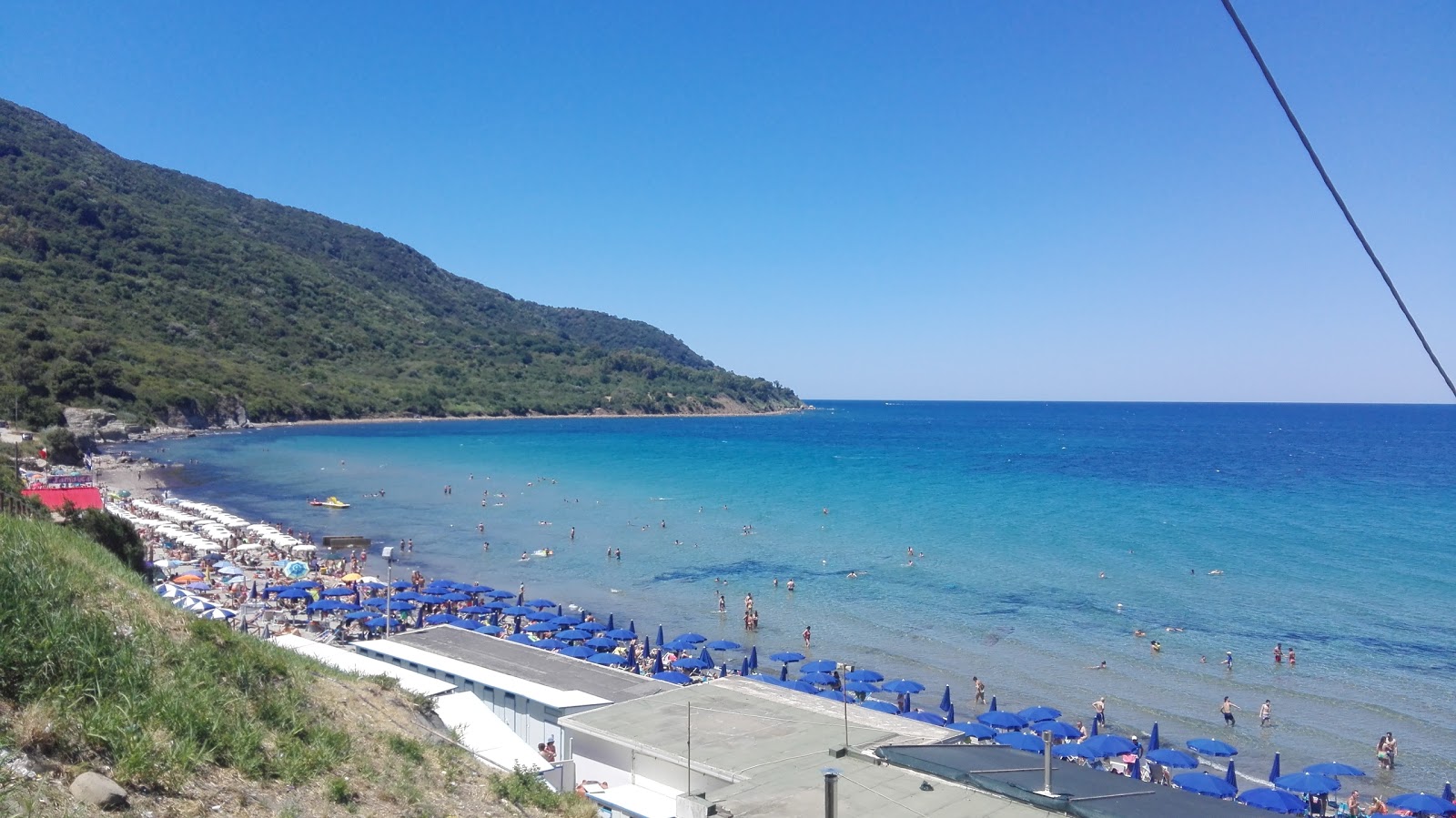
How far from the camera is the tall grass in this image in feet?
17.5

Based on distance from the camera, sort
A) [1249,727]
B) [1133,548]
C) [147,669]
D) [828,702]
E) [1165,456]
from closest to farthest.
A: [147,669]
[828,702]
[1249,727]
[1133,548]
[1165,456]

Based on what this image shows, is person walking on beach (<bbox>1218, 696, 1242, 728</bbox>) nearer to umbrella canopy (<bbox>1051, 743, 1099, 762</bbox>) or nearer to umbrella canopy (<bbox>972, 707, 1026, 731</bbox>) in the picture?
umbrella canopy (<bbox>1051, 743, 1099, 762</bbox>)

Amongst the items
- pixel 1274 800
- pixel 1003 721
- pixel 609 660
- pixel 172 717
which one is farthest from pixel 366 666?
pixel 1274 800

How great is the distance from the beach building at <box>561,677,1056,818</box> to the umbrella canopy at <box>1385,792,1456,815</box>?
10049 millimetres

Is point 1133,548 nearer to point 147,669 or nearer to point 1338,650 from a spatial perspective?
point 1338,650

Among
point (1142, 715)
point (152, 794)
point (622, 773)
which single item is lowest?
point (1142, 715)

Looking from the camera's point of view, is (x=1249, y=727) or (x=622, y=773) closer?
(x=622, y=773)

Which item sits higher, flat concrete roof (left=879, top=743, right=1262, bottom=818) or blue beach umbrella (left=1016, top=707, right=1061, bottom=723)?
flat concrete roof (left=879, top=743, right=1262, bottom=818)

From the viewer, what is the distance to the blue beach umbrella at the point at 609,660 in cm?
2352

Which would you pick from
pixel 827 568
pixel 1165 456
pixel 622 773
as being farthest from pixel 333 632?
pixel 1165 456

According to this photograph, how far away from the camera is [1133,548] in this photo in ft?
151

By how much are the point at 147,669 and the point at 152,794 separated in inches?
58.7

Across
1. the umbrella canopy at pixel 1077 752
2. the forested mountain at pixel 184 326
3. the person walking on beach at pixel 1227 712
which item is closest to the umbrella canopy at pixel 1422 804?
the umbrella canopy at pixel 1077 752

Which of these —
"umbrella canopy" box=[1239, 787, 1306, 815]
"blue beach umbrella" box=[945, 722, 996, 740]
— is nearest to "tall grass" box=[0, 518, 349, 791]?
"blue beach umbrella" box=[945, 722, 996, 740]
